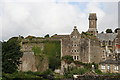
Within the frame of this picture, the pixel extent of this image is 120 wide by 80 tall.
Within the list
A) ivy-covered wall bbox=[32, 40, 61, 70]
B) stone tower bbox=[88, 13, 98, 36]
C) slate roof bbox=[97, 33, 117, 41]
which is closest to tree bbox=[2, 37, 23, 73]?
ivy-covered wall bbox=[32, 40, 61, 70]

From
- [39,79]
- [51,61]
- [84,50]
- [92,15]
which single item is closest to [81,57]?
[84,50]

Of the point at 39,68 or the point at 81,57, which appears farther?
the point at 81,57

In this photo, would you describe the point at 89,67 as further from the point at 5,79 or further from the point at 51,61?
the point at 5,79

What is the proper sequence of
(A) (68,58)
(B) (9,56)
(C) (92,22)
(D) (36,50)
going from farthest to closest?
(C) (92,22) → (D) (36,50) → (A) (68,58) → (B) (9,56)

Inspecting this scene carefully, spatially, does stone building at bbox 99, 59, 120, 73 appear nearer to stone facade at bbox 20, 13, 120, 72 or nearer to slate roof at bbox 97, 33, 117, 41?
stone facade at bbox 20, 13, 120, 72

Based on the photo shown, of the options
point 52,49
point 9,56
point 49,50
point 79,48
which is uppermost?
point 79,48

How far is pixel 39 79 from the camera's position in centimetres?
3023

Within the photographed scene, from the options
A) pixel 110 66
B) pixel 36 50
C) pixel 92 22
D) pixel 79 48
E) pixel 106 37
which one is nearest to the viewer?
pixel 110 66

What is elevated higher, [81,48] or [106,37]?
[106,37]

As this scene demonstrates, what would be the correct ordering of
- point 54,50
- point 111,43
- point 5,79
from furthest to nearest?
point 111,43 < point 54,50 < point 5,79

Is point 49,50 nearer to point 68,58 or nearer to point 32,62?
point 68,58

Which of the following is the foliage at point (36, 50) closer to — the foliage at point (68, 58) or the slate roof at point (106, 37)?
the foliage at point (68, 58)

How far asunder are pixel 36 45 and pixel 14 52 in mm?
15558

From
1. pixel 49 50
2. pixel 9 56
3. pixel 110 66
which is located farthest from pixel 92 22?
pixel 9 56
